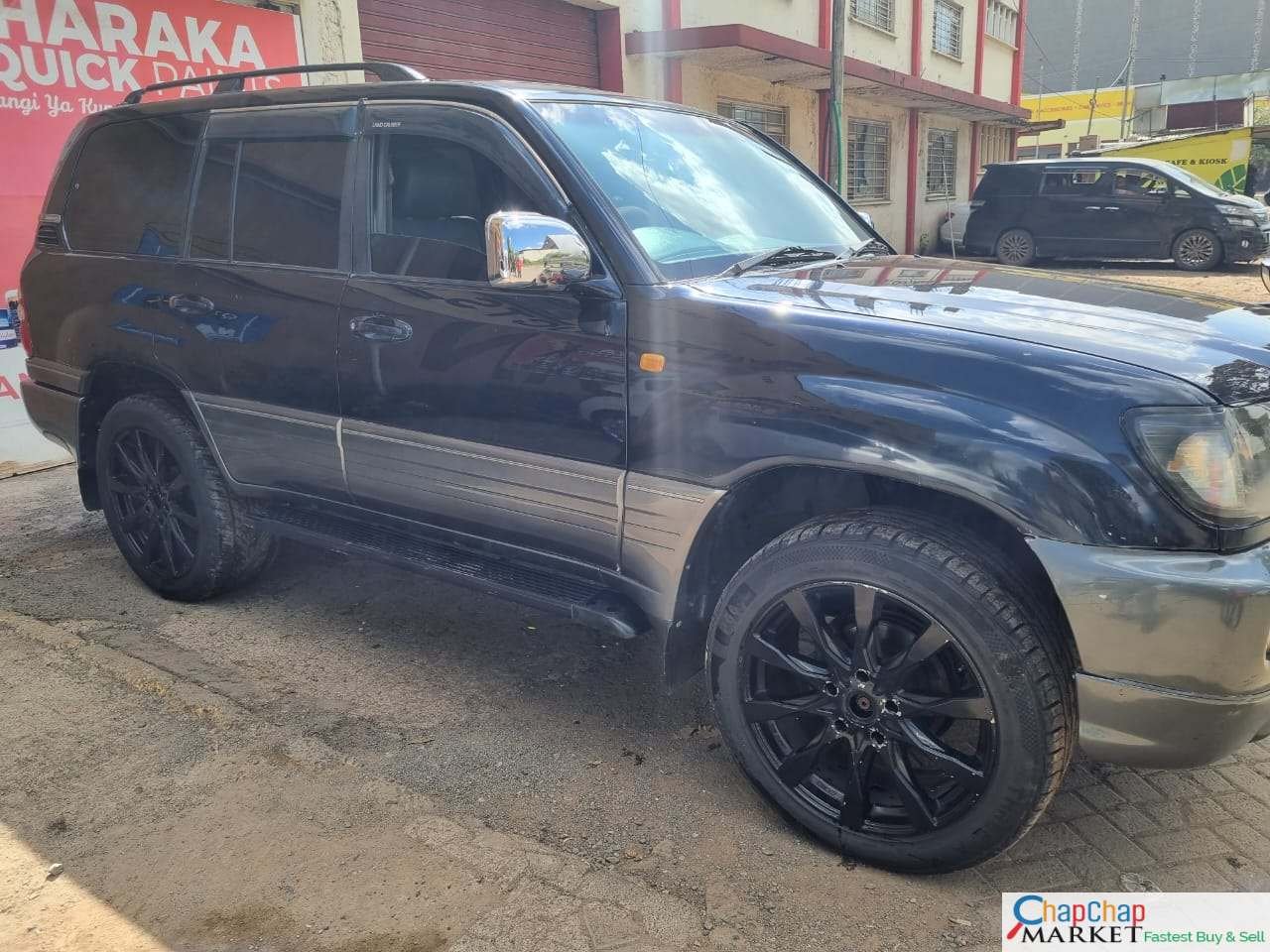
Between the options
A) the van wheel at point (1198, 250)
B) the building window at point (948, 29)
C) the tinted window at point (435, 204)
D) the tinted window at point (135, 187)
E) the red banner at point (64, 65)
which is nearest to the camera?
the tinted window at point (435, 204)

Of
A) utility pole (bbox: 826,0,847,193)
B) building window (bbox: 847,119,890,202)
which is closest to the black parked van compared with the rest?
building window (bbox: 847,119,890,202)

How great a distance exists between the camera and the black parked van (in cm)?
1501

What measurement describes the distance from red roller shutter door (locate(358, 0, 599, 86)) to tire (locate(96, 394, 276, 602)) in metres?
4.59

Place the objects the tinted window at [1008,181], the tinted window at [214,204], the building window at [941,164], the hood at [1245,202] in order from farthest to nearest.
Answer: the building window at [941,164] < the tinted window at [1008,181] < the hood at [1245,202] < the tinted window at [214,204]

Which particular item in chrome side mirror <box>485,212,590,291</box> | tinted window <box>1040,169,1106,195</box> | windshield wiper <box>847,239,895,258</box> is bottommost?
windshield wiper <box>847,239,895,258</box>

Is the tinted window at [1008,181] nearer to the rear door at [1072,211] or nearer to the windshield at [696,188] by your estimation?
the rear door at [1072,211]

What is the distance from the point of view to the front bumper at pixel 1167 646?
197 cm

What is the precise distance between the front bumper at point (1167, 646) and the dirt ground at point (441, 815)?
0.53m

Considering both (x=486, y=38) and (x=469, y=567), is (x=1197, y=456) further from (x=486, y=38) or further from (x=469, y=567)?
(x=486, y=38)

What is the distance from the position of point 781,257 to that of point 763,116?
12971mm

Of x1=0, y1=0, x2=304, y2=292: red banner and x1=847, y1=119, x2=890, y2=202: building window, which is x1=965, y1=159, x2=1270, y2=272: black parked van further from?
x1=0, y1=0, x2=304, y2=292: red banner

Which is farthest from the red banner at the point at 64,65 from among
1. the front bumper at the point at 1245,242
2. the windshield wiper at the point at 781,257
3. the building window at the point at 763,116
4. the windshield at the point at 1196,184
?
the front bumper at the point at 1245,242

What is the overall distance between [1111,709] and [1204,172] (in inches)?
919

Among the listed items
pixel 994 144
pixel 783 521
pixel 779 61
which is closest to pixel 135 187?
pixel 783 521
